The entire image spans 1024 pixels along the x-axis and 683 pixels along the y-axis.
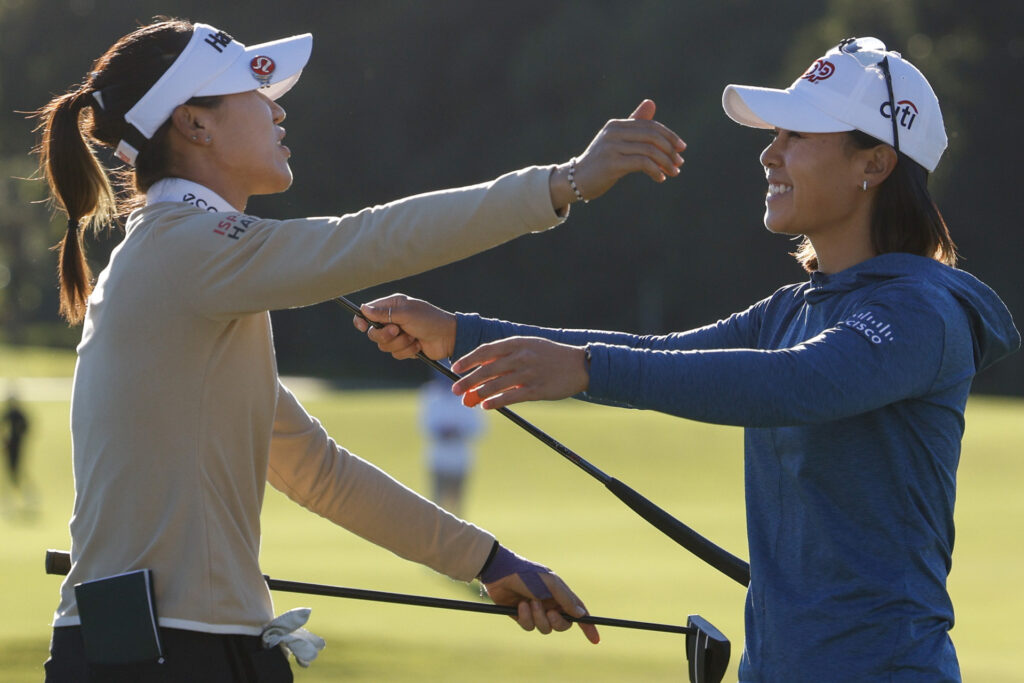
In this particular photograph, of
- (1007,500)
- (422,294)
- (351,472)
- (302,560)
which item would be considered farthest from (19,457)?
(422,294)

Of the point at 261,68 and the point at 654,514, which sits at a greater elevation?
the point at 261,68

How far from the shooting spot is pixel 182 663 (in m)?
Answer: 2.71

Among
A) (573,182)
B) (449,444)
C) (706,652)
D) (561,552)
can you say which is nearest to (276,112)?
(573,182)

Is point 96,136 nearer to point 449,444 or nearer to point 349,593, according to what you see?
point 349,593

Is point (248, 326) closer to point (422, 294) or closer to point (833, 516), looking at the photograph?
point (833, 516)

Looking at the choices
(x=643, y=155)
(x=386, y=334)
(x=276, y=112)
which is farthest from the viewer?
(x=386, y=334)

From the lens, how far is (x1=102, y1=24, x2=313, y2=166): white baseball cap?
300cm

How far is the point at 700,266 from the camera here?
4700 centimetres

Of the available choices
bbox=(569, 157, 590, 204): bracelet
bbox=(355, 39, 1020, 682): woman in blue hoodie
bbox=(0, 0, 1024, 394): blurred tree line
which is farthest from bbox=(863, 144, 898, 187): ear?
bbox=(0, 0, 1024, 394): blurred tree line

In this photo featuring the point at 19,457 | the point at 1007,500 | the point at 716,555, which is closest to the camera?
the point at 716,555

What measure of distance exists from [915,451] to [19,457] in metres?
19.0

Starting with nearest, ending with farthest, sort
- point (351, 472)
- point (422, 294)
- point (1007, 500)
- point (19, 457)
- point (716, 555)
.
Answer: point (716, 555) → point (351, 472) → point (1007, 500) → point (19, 457) → point (422, 294)

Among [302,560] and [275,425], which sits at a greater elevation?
[275,425]

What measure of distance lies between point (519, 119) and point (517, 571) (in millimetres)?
46697
